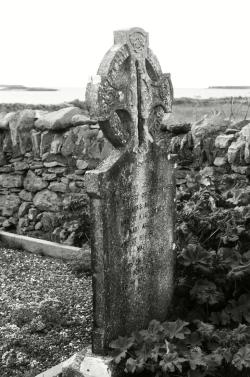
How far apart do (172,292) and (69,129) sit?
436 centimetres

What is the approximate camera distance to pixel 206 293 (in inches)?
192

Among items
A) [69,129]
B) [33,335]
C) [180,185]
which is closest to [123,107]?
[33,335]

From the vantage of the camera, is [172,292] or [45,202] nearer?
[172,292]

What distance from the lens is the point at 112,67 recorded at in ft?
13.7

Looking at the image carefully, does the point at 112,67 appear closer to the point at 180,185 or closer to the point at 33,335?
the point at 33,335

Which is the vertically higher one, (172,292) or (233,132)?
(233,132)

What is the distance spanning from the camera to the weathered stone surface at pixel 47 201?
885cm

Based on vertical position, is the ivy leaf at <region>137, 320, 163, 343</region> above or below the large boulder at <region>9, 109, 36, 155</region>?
below

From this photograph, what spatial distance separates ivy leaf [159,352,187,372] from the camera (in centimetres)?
379

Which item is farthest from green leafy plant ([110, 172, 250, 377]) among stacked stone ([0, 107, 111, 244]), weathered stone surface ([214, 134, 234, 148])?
stacked stone ([0, 107, 111, 244])

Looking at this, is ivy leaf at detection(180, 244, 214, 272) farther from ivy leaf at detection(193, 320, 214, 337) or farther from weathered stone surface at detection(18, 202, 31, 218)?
weathered stone surface at detection(18, 202, 31, 218)

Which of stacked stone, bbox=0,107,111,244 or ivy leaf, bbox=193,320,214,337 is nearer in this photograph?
ivy leaf, bbox=193,320,214,337

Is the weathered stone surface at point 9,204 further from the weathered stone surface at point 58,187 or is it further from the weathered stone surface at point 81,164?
the weathered stone surface at point 81,164

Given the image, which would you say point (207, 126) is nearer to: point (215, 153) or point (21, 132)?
point (215, 153)
